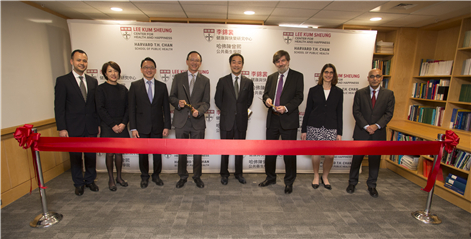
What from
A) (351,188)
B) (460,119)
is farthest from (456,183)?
(351,188)

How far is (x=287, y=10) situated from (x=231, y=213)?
309 centimetres

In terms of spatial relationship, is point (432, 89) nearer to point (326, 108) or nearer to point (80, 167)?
point (326, 108)

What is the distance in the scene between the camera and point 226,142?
6.98 feet

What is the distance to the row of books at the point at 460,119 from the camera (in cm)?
326

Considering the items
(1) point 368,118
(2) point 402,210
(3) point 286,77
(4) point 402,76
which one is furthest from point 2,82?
(4) point 402,76

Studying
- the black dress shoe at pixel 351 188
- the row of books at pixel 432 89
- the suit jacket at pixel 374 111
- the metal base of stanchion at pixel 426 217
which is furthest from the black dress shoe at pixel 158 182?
the row of books at pixel 432 89

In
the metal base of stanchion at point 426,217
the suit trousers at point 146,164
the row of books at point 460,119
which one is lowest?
the metal base of stanchion at point 426,217

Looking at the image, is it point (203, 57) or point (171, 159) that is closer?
point (203, 57)

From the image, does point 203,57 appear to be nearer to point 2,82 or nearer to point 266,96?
point 266,96

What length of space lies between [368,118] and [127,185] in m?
3.69

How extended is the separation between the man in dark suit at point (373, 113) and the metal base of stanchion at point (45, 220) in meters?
3.74

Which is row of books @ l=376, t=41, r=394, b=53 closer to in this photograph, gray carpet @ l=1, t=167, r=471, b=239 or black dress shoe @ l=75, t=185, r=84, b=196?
gray carpet @ l=1, t=167, r=471, b=239

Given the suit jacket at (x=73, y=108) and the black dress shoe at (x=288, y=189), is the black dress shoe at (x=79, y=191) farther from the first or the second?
the black dress shoe at (x=288, y=189)

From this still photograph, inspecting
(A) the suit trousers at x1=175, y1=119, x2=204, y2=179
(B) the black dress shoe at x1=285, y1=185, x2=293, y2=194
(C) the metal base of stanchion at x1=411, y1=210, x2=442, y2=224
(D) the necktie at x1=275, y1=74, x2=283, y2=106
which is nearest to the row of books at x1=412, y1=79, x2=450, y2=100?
(C) the metal base of stanchion at x1=411, y1=210, x2=442, y2=224
